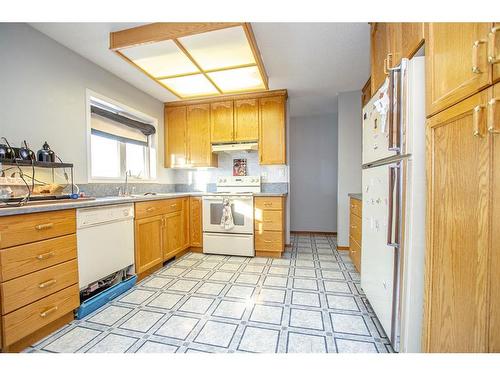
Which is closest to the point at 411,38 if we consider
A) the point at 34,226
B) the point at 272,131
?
the point at 272,131

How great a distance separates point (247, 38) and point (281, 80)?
123 centimetres

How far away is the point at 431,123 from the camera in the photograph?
1.00 metres

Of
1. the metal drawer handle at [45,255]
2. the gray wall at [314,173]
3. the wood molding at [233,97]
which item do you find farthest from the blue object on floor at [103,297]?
the gray wall at [314,173]

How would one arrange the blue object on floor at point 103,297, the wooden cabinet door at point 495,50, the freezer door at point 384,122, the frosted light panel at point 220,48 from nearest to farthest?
the wooden cabinet door at point 495,50 → the freezer door at point 384,122 → the blue object on floor at point 103,297 → the frosted light panel at point 220,48

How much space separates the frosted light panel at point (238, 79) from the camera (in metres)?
2.44

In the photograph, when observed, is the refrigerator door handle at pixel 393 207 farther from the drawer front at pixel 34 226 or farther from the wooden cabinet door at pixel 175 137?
the wooden cabinet door at pixel 175 137

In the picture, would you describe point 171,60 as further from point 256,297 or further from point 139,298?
point 256,297

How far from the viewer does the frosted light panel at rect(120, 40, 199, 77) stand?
6.29 ft

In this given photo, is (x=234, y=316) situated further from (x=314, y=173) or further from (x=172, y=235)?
(x=314, y=173)

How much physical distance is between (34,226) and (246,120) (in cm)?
272

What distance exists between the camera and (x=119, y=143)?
294 centimetres

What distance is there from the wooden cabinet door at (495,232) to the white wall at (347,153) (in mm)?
2833

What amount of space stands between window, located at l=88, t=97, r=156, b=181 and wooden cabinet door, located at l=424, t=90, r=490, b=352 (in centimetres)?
294

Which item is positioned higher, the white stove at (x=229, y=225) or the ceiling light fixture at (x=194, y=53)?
the ceiling light fixture at (x=194, y=53)
